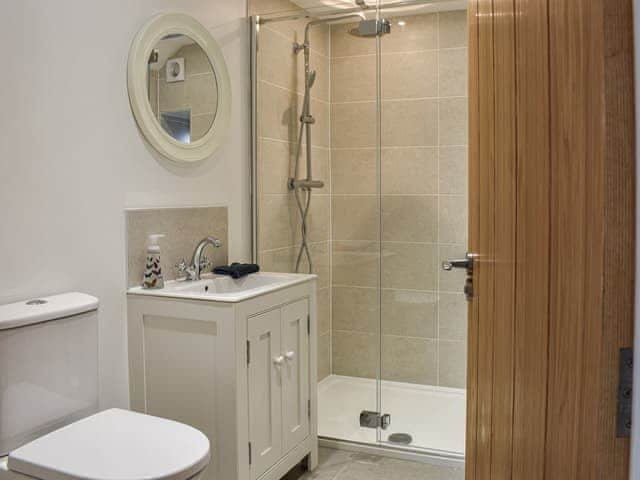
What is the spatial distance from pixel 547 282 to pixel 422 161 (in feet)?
7.50

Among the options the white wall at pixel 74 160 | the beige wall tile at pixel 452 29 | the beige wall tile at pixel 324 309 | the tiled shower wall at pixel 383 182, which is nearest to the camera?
the white wall at pixel 74 160

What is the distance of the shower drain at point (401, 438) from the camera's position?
286 centimetres

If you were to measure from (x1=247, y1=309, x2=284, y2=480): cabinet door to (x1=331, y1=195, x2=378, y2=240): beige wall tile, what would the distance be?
87cm

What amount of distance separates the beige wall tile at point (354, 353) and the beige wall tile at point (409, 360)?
62 millimetres

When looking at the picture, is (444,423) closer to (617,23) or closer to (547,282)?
(547,282)

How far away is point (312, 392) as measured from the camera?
267 centimetres

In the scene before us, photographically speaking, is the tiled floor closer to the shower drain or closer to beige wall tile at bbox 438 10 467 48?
the shower drain

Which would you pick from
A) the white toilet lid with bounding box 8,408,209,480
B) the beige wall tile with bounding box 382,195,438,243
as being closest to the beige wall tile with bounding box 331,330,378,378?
the beige wall tile with bounding box 382,195,438,243

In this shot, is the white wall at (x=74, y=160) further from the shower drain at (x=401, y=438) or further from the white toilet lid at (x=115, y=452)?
the shower drain at (x=401, y=438)

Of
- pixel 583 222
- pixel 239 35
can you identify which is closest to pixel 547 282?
pixel 583 222

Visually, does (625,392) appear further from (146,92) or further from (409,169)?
(409,169)

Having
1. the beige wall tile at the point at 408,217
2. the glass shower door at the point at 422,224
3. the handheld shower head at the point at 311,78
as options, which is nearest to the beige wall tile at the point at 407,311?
the glass shower door at the point at 422,224

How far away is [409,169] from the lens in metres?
2.99

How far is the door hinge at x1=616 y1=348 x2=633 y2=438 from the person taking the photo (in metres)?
0.53
